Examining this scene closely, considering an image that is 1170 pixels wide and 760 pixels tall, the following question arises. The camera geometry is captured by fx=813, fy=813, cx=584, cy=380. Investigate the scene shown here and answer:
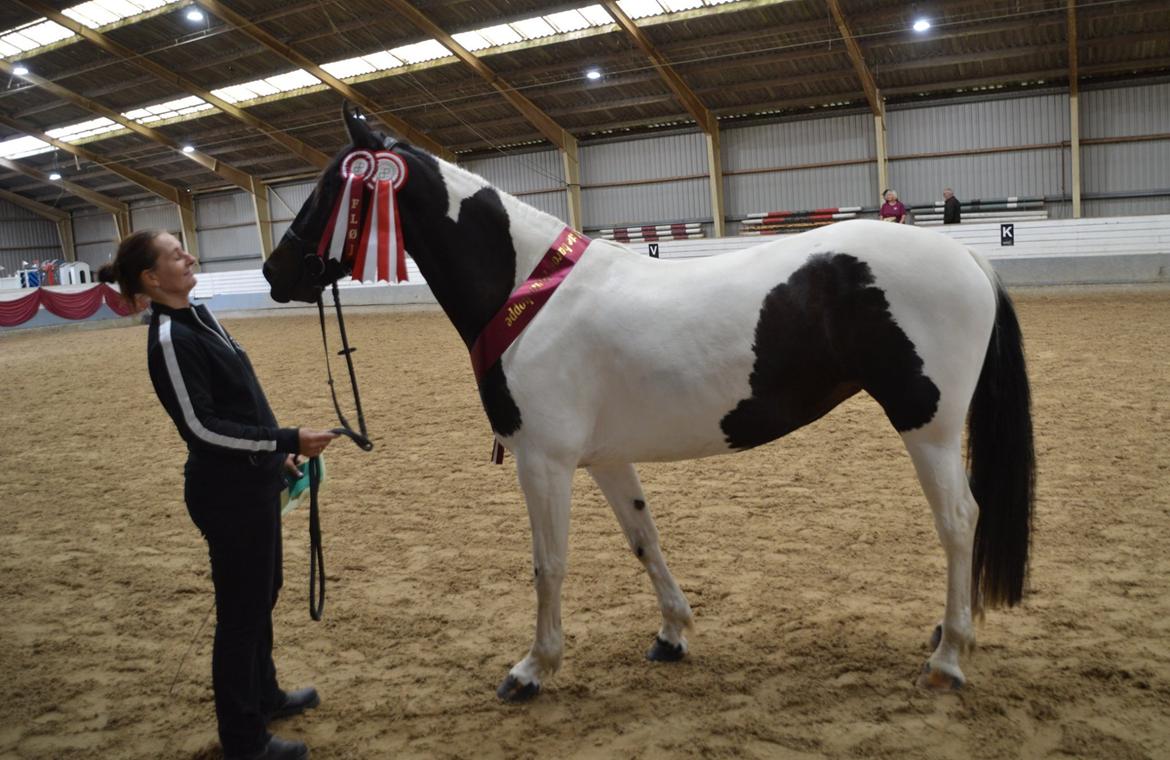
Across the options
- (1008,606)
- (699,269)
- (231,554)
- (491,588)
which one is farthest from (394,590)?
(1008,606)

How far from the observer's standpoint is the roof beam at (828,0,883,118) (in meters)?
15.4

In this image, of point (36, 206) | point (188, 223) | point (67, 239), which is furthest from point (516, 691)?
point (67, 239)

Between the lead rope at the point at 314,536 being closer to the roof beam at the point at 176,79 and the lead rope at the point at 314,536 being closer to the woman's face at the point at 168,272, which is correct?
the woman's face at the point at 168,272

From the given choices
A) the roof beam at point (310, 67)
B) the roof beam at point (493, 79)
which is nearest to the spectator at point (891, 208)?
the roof beam at point (493, 79)

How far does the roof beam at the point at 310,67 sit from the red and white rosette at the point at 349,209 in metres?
13.5

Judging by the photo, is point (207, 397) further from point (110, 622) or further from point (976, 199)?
point (976, 199)

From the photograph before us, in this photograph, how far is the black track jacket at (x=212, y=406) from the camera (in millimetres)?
2299

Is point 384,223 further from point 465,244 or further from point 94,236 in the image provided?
point 94,236

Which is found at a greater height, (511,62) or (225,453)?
(511,62)

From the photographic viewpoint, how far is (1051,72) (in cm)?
1694

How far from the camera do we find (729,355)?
267 cm

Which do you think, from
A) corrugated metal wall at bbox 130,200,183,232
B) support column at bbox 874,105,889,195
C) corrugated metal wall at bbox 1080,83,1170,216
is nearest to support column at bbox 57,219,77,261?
corrugated metal wall at bbox 130,200,183,232

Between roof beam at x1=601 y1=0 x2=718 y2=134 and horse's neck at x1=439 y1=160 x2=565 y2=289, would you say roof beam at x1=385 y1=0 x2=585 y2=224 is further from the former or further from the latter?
horse's neck at x1=439 y1=160 x2=565 y2=289

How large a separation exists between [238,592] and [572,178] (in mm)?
21057
